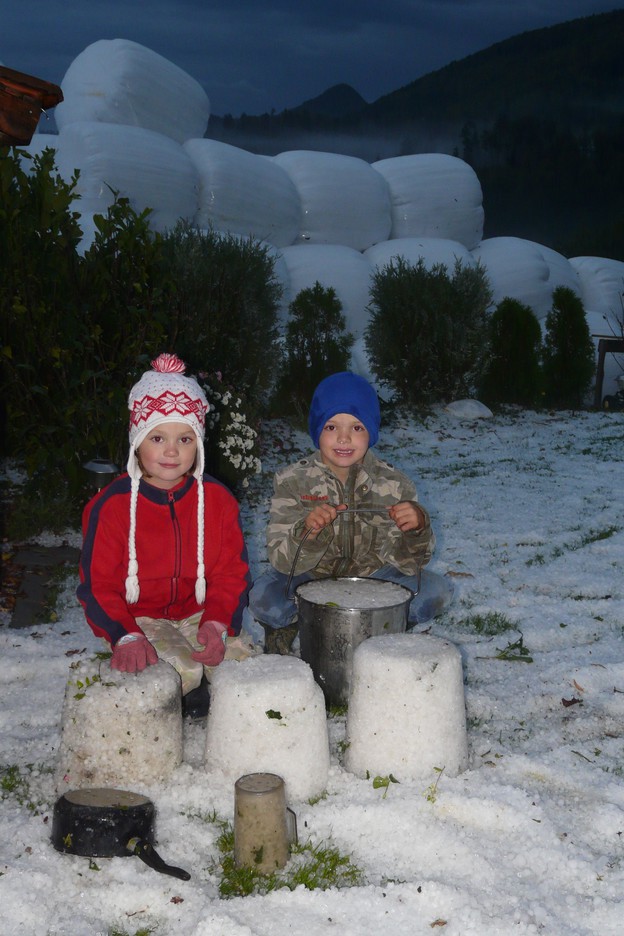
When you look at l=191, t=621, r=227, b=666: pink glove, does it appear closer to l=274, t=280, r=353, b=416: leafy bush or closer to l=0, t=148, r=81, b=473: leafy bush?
l=0, t=148, r=81, b=473: leafy bush

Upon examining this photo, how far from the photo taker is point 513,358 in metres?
11.5

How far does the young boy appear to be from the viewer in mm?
2996

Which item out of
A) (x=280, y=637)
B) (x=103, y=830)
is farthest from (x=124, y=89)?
(x=103, y=830)

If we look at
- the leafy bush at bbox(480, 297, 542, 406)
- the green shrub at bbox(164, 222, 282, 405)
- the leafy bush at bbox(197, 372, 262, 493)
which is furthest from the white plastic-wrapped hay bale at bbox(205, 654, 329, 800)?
the leafy bush at bbox(480, 297, 542, 406)

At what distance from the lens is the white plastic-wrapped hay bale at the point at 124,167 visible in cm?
1098

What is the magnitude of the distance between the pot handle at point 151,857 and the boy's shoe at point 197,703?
0.73m

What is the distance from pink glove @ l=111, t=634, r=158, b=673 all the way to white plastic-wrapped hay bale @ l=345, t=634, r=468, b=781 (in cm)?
55

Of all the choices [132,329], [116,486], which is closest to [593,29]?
[132,329]

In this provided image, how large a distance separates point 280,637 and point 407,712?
0.96 metres

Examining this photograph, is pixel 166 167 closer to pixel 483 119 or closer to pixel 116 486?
pixel 116 486

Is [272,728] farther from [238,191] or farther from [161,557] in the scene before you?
[238,191]

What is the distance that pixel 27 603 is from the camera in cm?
400

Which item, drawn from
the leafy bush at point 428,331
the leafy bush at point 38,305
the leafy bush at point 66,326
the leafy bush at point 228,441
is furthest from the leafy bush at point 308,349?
the leafy bush at point 38,305

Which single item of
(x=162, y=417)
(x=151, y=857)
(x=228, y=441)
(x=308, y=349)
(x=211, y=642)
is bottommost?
(x=151, y=857)
